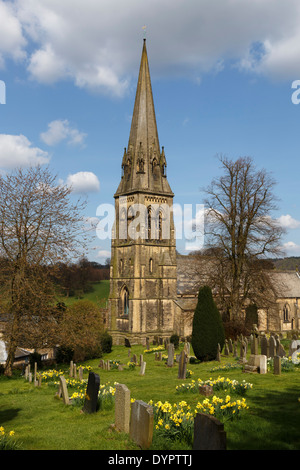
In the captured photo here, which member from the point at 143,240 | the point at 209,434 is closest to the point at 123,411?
the point at 209,434

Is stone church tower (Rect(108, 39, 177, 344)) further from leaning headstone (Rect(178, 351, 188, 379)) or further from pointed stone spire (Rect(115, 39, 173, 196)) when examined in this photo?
leaning headstone (Rect(178, 351, 188, 379))

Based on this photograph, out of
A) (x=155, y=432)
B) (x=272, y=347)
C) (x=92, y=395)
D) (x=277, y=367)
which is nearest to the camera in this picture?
(x=155, y=432)

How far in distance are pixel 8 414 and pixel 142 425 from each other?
5490 mm

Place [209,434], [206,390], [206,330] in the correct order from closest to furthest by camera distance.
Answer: [209,434] < [206,390] < [206,330]

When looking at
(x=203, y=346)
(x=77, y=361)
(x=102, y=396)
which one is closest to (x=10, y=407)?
(x=102, y=396)

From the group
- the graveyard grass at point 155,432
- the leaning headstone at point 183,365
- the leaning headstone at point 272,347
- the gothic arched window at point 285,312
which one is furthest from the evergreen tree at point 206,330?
the gothic arched window at point 285,312

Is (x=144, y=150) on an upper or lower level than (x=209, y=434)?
upper

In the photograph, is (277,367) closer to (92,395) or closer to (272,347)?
(272,347)

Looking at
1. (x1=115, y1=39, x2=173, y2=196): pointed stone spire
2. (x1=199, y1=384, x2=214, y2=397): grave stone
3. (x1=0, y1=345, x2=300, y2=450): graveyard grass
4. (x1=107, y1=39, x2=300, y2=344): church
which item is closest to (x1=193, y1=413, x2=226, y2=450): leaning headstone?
(x1=0, y1=345, x2=300, y2=450): graveyard grass

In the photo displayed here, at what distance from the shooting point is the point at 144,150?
43969 millimetres

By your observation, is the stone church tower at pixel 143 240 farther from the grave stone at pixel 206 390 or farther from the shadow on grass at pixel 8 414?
the grave stone at pixel 206 390

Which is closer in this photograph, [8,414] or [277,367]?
[8,414]
